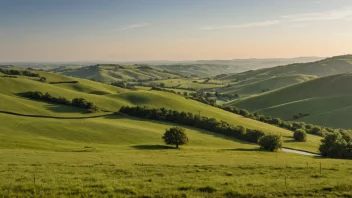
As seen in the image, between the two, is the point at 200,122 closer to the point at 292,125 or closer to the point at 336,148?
the point at 336,148

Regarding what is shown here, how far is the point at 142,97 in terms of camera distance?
177m

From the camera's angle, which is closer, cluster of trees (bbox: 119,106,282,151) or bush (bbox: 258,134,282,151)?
bush (bbox: 258,134,282,151)

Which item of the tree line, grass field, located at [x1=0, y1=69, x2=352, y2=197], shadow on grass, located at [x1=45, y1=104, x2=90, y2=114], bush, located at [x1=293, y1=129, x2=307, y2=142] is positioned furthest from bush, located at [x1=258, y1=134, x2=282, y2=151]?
shadow on grass, located at [x1=45, y1=104, x2=90, y2=114]

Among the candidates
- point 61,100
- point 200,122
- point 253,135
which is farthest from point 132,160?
point 61,100

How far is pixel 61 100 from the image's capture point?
456 ft

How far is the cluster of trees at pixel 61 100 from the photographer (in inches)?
5315

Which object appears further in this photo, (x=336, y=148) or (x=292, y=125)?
(x=292, y=125)

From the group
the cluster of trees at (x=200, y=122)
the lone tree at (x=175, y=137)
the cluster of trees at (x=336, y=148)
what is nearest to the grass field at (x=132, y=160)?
the lone tree at (x=175, y=137)

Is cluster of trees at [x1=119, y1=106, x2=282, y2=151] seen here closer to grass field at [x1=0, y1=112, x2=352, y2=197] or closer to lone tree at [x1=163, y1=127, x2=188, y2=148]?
lone tree at [x1=163, y1=127, x2=188, y2=148]

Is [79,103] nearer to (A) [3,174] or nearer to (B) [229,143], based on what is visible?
(B) [229,143]

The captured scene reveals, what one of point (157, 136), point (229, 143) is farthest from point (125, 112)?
point (229, 143)

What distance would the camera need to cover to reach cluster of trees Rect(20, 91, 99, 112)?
135 metres

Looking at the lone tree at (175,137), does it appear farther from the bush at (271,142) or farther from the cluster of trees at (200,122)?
the cluster of trees at (200,122)

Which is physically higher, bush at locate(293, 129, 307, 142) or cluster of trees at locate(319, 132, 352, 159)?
cluster of trees at locate(319, 132, 352, 159)
